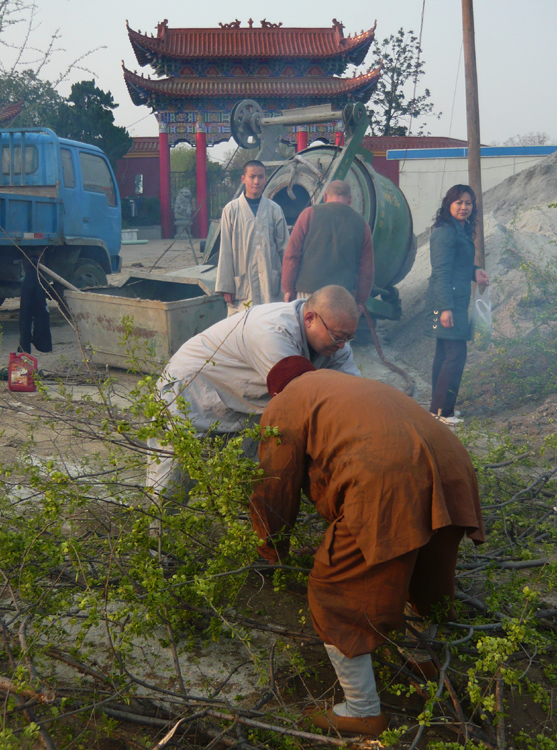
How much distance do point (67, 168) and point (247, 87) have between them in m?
10.9

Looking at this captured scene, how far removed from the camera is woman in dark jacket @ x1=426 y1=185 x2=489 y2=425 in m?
4.87

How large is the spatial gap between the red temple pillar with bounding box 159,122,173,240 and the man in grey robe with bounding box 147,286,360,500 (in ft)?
57.0

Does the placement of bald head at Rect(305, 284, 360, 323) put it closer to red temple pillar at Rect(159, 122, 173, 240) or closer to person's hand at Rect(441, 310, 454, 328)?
person's hand at Rect(441, 310, 454, 328)

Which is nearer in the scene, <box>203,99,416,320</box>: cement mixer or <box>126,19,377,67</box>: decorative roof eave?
<box>203,99,416,320</box>: cement mixer

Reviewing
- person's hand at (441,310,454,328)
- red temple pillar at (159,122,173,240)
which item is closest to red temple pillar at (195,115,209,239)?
red temple pillar at (159,122,173,240)

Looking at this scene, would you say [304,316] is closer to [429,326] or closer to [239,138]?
[429,326]

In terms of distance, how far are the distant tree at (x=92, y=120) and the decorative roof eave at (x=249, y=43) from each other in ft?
5.67

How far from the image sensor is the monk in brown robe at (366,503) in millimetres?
1854

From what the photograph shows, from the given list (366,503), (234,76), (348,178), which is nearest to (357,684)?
(366,503)

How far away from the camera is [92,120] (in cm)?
1927

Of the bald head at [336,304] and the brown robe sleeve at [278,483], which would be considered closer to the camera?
the brown robe sleeve at [278,483]

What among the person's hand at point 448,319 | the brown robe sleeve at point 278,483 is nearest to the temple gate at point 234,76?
the person's hand at point 448,319

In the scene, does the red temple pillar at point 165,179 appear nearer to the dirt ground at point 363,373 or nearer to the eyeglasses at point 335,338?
the dirt ground at point 363,373

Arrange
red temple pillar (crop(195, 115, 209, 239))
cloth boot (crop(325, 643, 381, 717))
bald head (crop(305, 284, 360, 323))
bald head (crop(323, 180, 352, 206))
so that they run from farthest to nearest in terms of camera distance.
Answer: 1. red temple pillar (crop(195, 115, 209, 239))
2. bald head (crop(323, 180, 352, 206))
3. bald head (crop(305, 284, 360, 323))
4. cloth boot (crop(325, 643, 381, 717))
